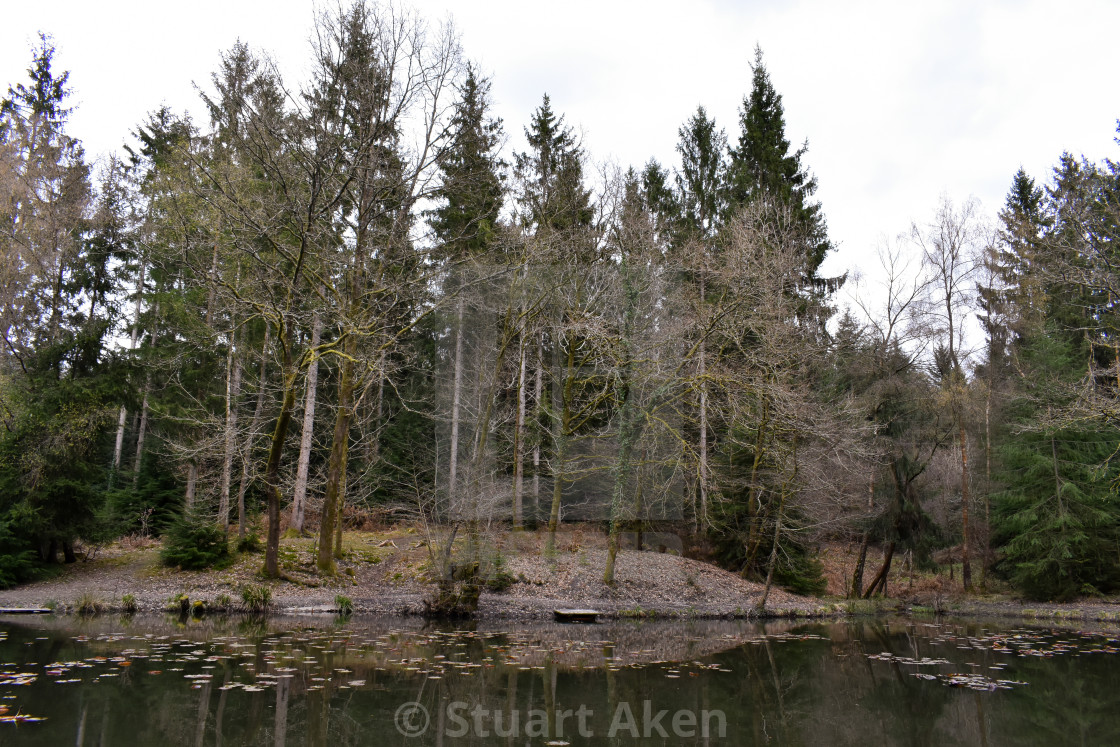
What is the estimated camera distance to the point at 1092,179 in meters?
14.0

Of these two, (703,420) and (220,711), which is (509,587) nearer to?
(703,420)

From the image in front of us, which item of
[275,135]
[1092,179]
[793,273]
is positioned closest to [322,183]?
[275,135]

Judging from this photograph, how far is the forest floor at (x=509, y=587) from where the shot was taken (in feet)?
39.6

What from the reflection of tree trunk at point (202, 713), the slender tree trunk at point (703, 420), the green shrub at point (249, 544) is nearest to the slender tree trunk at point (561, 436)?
the slender tree trunk at point (703, 420)

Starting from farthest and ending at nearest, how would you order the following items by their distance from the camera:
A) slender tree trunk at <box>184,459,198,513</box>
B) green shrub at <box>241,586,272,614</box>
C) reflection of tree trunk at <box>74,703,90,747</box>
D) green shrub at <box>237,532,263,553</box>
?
slender tree trunk at <box>184,459,198,513</box>, green shrub at <box>237,532,263,553</box>, green shrub at <box>241,586,272,614</box>, reflection of tree trunk at <box>74,703,90,747</box>

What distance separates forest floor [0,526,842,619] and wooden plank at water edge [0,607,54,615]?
Result: 139 millimetres

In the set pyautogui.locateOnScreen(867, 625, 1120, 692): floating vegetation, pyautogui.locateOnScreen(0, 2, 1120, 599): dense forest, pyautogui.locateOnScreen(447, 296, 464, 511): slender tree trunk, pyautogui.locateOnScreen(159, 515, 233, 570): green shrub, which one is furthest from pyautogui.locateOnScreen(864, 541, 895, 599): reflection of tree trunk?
pyautogui.locateOnScreen(159, 515, 233, 570): green shrub

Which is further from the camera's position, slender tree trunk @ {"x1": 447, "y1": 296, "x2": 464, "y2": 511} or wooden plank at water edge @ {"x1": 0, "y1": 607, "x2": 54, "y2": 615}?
slender tree trunk @ {"x1": 447, "y1": 296, "x2": 464, "y2": 511}

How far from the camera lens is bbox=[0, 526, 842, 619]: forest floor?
1193cm

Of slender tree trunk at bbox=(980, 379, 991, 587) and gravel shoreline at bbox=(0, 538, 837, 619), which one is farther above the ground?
slender tree trunk at bbox=(980, 379, 991, 587)

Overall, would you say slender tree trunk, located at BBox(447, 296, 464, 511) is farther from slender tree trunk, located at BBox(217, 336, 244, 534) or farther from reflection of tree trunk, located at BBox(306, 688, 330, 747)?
reflection of tree trunk, located at BBox(306, 688, 330, 747)

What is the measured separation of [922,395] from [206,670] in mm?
17863

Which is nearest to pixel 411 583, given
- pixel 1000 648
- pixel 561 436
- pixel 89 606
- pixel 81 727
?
pixel 561 436

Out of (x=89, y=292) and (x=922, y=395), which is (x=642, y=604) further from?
(x=89, y=292)
